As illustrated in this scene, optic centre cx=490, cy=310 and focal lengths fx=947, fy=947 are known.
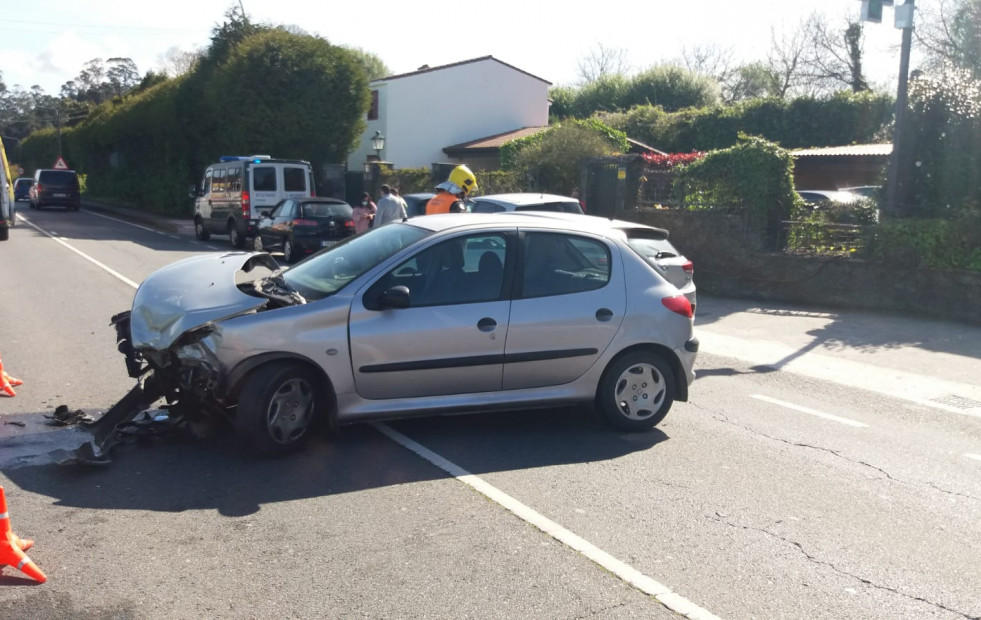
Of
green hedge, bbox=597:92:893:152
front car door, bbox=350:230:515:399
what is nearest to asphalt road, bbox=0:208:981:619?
front car door, bbox=350:230:515:399

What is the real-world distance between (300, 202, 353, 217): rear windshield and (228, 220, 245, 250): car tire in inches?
196

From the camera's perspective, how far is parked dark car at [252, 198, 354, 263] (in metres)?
20.0

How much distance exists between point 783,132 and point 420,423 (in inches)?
1331

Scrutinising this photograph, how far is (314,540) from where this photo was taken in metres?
4.82

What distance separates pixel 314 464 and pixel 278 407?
43 cm

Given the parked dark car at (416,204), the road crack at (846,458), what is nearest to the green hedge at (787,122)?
the parked dark car at (416,204)

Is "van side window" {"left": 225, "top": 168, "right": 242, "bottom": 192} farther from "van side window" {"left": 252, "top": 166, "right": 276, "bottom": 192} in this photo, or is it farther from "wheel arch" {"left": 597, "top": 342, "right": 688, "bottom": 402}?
"wheel arch" {"left": 597, "top": 342, "right": 688, "bottom": 402}

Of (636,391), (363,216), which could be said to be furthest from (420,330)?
(363,216)

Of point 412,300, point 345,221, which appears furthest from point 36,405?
point 345,221

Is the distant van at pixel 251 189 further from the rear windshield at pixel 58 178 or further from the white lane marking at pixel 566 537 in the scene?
the rear windshield at pixel 58 178

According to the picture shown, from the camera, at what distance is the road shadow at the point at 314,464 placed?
541cm

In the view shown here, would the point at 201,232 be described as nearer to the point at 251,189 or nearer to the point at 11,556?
the point at 251,189

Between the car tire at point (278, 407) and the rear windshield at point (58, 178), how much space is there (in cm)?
3995

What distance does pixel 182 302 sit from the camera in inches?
245
